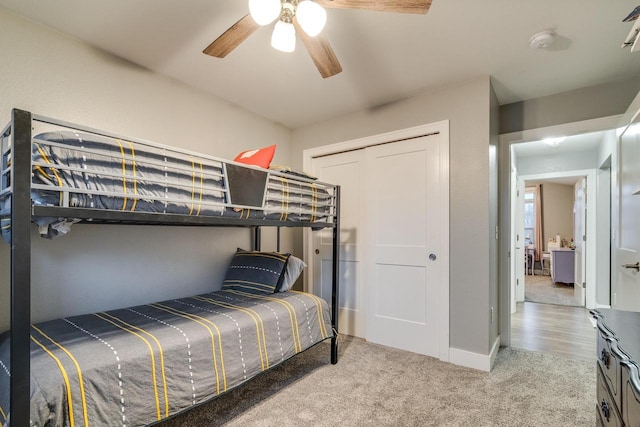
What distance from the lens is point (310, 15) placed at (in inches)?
53.2

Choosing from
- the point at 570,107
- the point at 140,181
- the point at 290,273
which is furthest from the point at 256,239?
the point at 570,107

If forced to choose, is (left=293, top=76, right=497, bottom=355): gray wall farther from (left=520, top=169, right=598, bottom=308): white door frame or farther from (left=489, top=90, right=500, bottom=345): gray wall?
(left=520, top=169, right=598, bottom=308): white door frame

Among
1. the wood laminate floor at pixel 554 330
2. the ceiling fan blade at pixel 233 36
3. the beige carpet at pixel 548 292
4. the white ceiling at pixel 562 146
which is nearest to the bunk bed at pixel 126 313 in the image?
the ceiling fan blade at pixel 233 36

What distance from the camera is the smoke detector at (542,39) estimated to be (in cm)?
192

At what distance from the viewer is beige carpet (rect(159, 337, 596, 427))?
5.88 feet

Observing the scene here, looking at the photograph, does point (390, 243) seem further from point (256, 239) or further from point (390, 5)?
point (390, 5)

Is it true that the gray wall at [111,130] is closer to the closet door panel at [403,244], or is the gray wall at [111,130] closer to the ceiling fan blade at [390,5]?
the closet door panel at [403,244]

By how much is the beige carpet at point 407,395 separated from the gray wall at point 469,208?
370mm

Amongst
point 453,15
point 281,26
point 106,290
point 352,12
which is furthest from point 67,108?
point 453,15

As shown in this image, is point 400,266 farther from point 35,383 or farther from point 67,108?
point 67,108

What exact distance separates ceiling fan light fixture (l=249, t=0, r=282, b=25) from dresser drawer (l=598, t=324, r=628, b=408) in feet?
5.73

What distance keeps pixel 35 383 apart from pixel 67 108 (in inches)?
66.6

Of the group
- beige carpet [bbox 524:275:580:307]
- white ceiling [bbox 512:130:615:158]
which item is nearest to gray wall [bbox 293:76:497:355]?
white ceiling [bbox 512:130:615:158]

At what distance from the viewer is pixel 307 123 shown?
3.59 metres
